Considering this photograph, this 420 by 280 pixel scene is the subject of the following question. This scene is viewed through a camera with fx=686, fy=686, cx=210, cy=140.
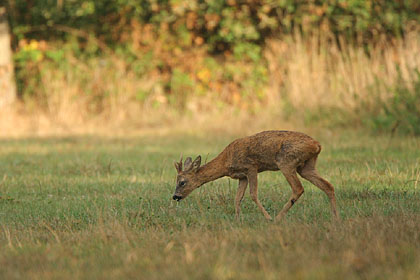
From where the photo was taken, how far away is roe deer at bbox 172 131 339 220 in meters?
6.24

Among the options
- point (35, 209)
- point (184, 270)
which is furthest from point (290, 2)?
point (184, 270)

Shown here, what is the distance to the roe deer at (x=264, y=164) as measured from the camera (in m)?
6.24

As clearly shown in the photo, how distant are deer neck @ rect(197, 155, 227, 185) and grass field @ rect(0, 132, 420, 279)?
1.07 ft

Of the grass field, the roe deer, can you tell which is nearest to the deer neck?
the roe deer

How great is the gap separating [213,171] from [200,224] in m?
0.82

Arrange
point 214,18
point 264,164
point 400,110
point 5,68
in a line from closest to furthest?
point 264,164
point 400,110
point 5,68
point 214,18

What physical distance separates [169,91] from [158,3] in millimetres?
2684

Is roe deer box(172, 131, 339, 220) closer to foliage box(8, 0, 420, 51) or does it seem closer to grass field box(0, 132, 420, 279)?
grass field box(0, 132, 420, 279)

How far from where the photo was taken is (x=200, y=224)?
19.9 feet

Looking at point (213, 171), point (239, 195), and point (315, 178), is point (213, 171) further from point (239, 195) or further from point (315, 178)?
point (315, 178)

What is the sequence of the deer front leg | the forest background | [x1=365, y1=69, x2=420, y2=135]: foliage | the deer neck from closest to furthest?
the deer front leg, the deer neck, [x1=365, y1=69, x2=420, y2=135]: foliage, the forest background

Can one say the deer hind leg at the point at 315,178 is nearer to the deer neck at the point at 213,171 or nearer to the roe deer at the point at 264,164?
the roe deer at the point at 264,164

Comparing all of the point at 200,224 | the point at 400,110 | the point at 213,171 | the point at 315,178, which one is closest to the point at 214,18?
the point at 400,110

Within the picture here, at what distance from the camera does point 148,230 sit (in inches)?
230
